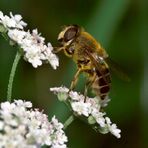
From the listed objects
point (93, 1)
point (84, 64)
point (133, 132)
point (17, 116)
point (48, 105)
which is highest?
point (93, 1)

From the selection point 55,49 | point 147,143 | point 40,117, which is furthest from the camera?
point 147,143

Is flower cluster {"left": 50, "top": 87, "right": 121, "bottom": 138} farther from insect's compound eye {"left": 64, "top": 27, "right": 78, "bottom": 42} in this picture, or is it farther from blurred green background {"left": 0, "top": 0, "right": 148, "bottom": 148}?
blurred green background {"left": 0, "top": 0, "right": 148, "bottom": 148}

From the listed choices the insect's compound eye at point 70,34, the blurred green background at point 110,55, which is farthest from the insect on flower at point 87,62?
the blurred green background at point 110,55

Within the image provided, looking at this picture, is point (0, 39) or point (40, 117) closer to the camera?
point (40, 117)

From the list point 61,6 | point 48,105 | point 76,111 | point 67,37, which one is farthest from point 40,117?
point 61,6

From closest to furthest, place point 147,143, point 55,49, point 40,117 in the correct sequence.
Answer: point 40,117 < point 55,49 < point 147,143

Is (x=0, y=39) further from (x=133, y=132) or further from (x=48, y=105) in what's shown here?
(x=133, y=132)

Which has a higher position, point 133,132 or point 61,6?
point 61,6

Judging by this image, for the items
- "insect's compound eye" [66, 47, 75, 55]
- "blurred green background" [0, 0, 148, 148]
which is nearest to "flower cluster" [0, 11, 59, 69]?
"insect's compound eye" [66, 47, 75, 55]
